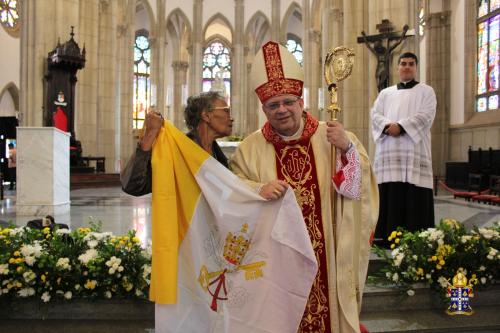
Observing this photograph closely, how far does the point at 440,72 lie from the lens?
19.4m

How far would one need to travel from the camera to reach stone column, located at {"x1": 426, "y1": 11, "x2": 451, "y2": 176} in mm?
19250

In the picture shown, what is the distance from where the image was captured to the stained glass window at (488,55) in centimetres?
1656

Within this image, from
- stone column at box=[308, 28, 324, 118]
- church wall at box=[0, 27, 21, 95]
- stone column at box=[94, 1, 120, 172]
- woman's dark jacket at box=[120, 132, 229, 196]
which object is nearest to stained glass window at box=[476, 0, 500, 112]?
stone column at box=[308, 28, 324, 118]

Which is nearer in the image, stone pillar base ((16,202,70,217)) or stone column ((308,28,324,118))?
stone pillar base ((16,202,70,217))

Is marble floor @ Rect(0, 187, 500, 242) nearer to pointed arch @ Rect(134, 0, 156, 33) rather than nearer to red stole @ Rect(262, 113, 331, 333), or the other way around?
red stole @ Rect(262, 113, 331, 333)

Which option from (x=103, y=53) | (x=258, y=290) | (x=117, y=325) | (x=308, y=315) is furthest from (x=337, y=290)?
(x=103, y=53)

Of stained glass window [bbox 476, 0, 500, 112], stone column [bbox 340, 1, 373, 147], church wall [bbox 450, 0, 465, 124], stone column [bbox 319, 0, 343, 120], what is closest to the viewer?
stone column [bbox 340, 1, 373, 147]

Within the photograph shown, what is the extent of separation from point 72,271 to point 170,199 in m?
1.56

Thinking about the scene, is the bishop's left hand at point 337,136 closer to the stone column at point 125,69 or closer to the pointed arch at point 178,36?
the stone column at point 125,69

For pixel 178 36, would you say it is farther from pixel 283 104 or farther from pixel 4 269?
pixel 283 104

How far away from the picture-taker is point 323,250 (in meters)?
2.66


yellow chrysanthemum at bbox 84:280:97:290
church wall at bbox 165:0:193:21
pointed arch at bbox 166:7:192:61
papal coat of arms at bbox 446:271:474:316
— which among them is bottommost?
papal coat of arms at bbox 446:271:474:316

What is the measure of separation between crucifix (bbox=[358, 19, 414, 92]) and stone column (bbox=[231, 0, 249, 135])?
64.6 feet

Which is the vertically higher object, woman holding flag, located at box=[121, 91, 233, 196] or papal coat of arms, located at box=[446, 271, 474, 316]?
woman holding flag, located at box=[121, 91, 233, 196]
